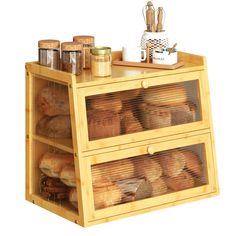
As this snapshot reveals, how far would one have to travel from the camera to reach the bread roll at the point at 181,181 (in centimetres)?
555

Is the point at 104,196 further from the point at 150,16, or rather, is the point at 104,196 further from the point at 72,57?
the point at 150,16

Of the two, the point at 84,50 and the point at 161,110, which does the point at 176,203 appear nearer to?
the point at 161,110

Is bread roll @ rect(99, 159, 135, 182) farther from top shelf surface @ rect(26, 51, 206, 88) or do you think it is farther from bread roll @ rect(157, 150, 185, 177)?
top shelf surface @ rect(26, 51, 206, 88)

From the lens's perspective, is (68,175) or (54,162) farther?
(54,162)

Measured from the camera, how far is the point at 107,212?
207 inches

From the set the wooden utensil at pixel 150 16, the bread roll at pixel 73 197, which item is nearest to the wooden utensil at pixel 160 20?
the wooden utensil at pixel 150 16

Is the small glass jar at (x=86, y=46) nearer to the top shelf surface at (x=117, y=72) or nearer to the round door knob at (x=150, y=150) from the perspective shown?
the top shelf surface at (x=117, y=72)

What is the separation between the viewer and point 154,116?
5.46 m

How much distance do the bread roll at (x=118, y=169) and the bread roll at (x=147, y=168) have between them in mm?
41

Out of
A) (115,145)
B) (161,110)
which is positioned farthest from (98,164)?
(161,110)

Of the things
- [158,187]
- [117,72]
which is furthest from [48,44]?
[158,187]

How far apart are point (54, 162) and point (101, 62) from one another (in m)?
0.62

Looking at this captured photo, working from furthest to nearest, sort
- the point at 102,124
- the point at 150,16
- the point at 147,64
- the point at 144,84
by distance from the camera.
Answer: the point at 150,16 < the point at 147,64 < the point at 144,84 < the point at 102,124

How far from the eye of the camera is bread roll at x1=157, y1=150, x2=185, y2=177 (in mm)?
5516
